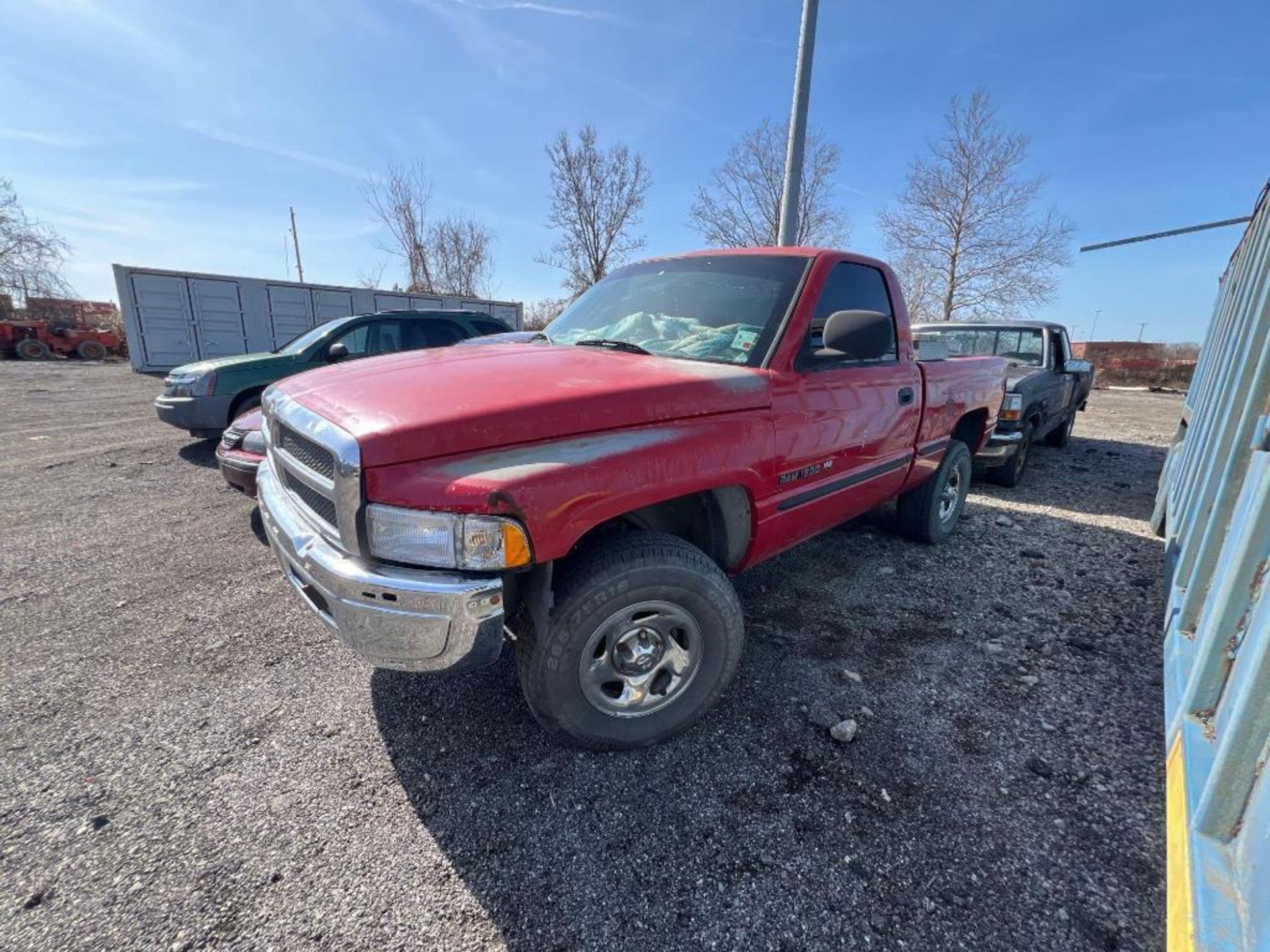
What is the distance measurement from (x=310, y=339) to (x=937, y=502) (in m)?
7.40

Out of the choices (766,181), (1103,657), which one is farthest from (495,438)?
(766,181)

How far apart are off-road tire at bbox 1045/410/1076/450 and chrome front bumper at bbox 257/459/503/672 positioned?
918 centimetres

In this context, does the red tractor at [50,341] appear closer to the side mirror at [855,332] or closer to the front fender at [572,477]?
the front fender at [572,477]

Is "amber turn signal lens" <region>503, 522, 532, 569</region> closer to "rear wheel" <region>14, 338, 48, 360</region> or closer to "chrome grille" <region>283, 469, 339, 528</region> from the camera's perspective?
"chrome grille" <region>283, 469, 339, 528</region>

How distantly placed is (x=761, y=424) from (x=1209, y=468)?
7.58ft

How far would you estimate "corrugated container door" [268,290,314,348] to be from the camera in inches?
680

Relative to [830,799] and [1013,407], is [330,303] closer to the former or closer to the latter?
[1013,407]

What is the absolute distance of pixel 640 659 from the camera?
83.7 inches

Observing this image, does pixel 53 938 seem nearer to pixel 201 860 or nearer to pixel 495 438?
pixel 201 860

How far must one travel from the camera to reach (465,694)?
8.32 feet

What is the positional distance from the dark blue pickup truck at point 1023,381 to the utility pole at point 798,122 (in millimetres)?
2400

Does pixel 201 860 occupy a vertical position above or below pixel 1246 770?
below

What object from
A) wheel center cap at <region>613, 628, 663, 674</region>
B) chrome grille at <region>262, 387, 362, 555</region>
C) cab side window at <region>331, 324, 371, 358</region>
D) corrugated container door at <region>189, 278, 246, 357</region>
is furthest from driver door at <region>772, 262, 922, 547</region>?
corrugated container door at <region>189, 278, 246, 357</region>

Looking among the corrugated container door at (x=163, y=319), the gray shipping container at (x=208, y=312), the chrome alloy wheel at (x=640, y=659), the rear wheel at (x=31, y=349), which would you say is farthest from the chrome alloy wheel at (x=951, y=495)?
the rear wheel at (x=31, y=349)
